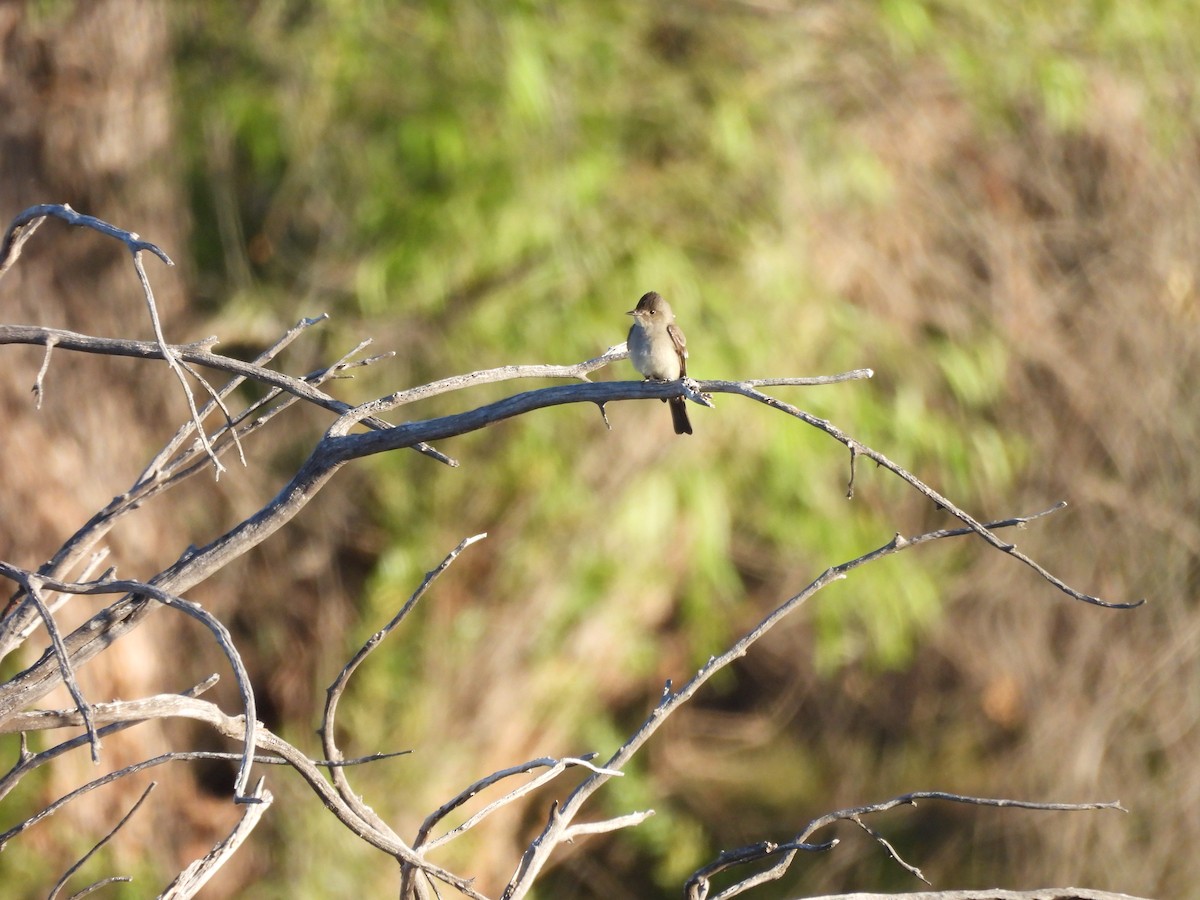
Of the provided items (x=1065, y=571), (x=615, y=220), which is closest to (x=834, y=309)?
(x=615, y=220)

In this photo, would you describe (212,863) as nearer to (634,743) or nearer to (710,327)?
(634,743)

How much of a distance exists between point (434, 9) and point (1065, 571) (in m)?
3.91

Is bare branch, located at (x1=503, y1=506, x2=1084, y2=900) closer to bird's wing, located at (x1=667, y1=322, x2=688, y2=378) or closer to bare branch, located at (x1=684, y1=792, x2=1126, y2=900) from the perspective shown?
bare branch, located at (x1=684, y1=792, x2=1126, y2=900)

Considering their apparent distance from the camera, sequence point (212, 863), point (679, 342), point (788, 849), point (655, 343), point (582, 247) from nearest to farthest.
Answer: point (212, 863), point (788, 849), point (655, 343), point (679, 342), point (582, 247)

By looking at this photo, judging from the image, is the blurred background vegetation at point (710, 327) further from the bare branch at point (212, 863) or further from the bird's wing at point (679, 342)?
the bare branch at point (212, 863)

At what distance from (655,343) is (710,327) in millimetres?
2047

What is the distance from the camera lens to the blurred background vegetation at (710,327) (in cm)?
622

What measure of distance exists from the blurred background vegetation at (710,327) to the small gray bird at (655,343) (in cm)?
172

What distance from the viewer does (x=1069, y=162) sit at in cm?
695

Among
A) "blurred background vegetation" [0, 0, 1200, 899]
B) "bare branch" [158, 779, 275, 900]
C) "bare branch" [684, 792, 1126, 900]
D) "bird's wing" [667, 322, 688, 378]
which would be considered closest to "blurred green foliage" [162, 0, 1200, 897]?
"blurred background vegetation" [0, 0, 1200, 899]

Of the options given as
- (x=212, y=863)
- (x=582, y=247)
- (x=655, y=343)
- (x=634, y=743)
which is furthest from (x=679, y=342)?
(x=212, y=863)

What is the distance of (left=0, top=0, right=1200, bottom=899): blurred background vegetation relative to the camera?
6219 mm

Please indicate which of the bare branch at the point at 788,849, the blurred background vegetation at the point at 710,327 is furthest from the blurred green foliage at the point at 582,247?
the bare branch at the point at 788,849

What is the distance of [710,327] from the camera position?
6.39m
